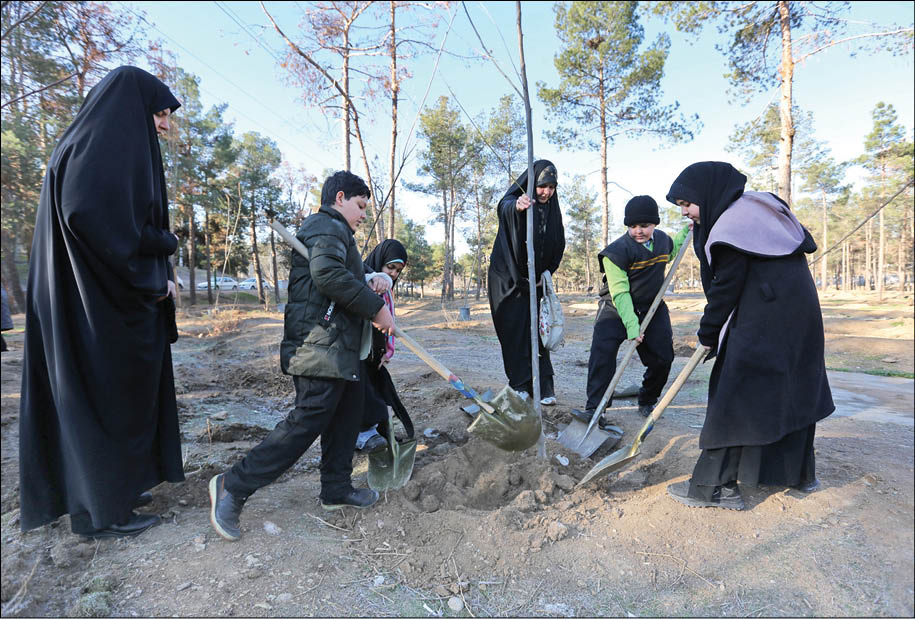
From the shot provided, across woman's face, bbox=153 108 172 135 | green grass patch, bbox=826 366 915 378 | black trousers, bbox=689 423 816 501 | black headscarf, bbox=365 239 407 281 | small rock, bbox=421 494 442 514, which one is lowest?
green grass patch, bbox=826 366 915 378

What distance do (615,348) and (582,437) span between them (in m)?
0.73

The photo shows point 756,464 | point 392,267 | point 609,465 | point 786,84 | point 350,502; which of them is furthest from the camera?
point 786,84

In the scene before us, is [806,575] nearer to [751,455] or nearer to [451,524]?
[751,455]

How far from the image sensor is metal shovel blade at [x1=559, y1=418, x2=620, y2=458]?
2917 mm

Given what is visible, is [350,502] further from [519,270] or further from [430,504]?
[519,270]

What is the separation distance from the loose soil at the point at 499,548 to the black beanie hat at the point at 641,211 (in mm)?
1564

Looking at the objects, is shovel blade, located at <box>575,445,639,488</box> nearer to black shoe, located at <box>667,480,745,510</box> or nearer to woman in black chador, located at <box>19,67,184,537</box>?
black shoe, located at <box>667,480,745,510</box>

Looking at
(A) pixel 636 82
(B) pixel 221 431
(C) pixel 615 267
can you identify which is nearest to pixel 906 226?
(A) pixel 636 82

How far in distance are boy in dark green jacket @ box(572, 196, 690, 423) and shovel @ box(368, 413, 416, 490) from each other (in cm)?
128

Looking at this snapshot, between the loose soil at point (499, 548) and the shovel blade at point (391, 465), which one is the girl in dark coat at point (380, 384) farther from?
the loose soil at point (499, 548)

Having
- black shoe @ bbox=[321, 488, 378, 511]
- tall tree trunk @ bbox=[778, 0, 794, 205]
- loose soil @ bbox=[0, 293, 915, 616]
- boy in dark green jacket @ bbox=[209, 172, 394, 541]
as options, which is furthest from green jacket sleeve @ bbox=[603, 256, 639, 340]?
tall tree trunk @ bbox=[778, 0, 794, 205]

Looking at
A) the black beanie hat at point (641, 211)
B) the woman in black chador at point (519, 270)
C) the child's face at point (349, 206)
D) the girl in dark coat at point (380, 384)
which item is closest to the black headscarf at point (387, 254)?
the girl in dark coat at point (380, 384)

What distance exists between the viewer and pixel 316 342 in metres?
1.95

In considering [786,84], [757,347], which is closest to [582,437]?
[757,347]
